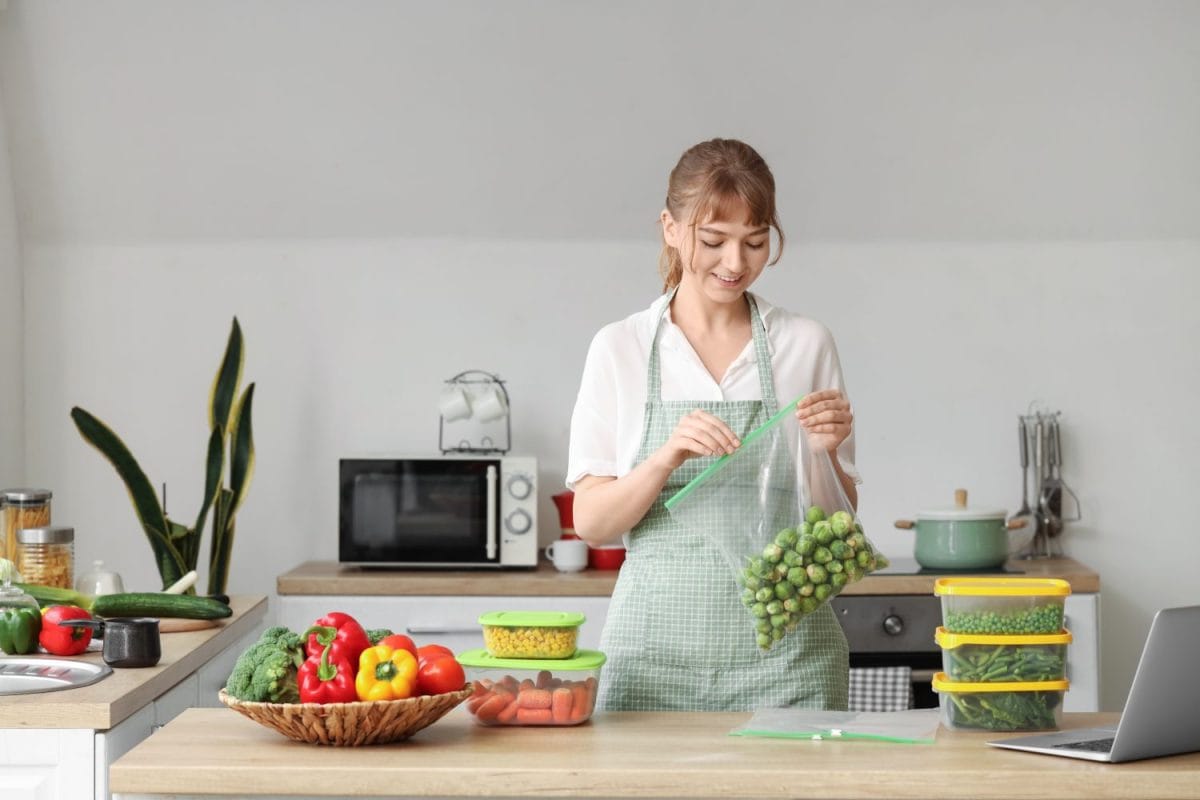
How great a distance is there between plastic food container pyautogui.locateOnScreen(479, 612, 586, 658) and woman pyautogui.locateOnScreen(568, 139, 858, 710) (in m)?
0.32

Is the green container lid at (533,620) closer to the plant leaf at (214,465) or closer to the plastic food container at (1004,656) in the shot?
the plastic food container at (1004,656)

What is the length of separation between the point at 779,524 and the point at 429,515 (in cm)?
190

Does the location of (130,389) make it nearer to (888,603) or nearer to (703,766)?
(888,603)

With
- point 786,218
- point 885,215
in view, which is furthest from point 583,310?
point 885,215

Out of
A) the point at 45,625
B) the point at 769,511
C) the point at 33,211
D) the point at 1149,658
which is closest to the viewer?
the point at 1149,658

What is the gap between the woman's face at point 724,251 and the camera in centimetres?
210

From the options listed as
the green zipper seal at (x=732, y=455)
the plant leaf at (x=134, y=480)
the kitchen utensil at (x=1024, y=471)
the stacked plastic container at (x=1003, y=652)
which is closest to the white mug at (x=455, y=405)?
the plant leaf at (x=134, y=480)

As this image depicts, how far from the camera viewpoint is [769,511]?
1938 mm

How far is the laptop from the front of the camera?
1537 millimetres

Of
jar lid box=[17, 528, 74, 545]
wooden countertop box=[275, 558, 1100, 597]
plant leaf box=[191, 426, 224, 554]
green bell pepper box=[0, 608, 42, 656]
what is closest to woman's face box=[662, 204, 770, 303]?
Answer: green bell pepper box=[0, 608, 42, 656]

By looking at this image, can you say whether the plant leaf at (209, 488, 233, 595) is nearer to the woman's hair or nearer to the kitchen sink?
the kitchen sink

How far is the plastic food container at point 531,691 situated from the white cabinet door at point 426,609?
1.72m

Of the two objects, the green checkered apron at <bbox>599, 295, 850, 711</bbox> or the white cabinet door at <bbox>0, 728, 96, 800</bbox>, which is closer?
the white cabinet door at <bbox>0, 728, 96, 800</bbox>

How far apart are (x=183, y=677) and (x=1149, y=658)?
5.09ft
